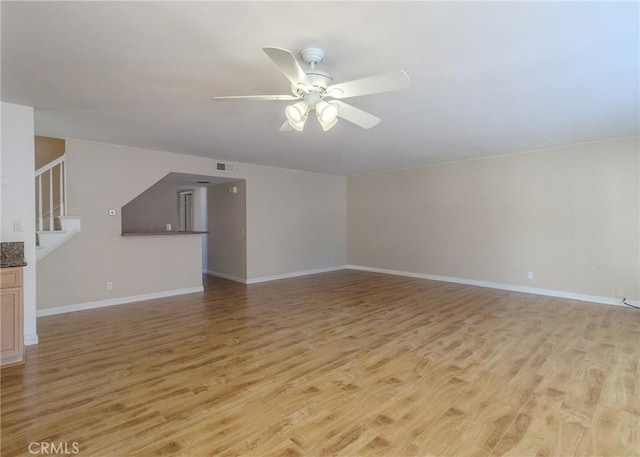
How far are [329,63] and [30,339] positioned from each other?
12.9ft

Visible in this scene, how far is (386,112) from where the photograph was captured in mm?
3338

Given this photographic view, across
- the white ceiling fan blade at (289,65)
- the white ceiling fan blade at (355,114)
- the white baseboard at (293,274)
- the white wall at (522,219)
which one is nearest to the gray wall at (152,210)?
the white baseboard at (293,274)

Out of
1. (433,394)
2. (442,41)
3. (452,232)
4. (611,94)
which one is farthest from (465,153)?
(433,394)

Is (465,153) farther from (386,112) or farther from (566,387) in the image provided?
(566,387)

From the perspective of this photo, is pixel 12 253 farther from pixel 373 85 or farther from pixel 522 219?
pixel 522 219

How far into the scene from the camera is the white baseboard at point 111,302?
4246 mm

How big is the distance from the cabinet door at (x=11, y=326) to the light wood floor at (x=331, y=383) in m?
0.14

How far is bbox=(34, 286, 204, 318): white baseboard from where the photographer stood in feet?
13.9

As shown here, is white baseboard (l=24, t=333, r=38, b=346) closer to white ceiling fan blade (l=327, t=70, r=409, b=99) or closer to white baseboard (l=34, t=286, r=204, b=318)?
white baseboard (l=34, t=286, r=204, b=318)

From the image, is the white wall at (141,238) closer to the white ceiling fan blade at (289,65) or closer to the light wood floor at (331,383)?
the light wood floor at (331,383)

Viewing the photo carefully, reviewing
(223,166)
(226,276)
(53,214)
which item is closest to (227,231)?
(226,276)

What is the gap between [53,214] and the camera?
4402 mm

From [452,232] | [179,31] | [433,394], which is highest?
[179,31]

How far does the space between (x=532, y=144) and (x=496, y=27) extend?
3.69 meters
